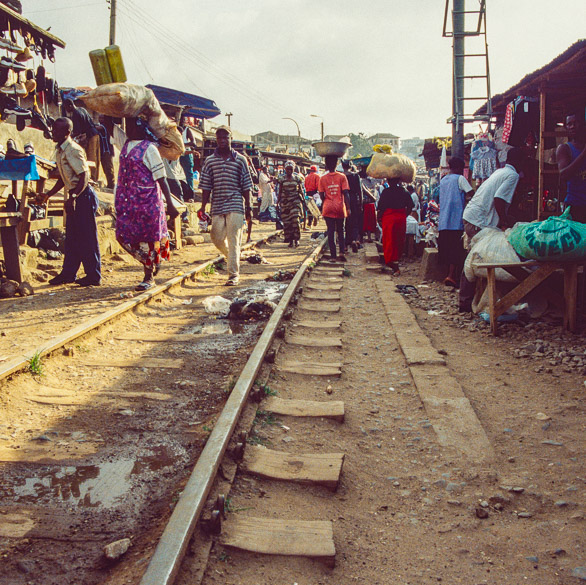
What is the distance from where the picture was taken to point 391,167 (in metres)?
9.66

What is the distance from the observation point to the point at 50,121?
13.4m

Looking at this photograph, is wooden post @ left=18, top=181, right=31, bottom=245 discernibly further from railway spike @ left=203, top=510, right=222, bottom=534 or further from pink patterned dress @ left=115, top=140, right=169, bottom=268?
railway spike @ left=203, top=510, right=222, bottom=534

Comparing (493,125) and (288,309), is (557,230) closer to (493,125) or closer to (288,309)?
(288,309)

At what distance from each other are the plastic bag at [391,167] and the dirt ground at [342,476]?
16.5 feet

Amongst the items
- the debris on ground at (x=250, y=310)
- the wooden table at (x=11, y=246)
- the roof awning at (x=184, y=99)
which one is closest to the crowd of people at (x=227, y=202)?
the wooden table at (x=11, y=246)

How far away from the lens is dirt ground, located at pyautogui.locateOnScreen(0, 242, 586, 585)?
2.22 m

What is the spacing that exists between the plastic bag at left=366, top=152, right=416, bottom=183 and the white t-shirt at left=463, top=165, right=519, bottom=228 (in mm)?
2845

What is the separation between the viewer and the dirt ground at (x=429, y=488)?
221cm

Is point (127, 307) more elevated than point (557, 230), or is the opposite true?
point (557, 230)

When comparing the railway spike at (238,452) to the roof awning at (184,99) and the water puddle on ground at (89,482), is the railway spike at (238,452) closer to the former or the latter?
the water puddle on ground at (89,482)

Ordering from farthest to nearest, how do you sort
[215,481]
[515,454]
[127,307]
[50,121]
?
[50,121] < [127,307] < [515,454] < [215,481]

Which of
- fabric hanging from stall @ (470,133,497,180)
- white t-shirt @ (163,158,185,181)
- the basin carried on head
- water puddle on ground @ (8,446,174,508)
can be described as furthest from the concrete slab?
white t-shirt @ (163,158,185,181)

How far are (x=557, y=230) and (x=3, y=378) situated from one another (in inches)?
182

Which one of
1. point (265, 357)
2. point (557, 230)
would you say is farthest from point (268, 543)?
point (557, 230)
